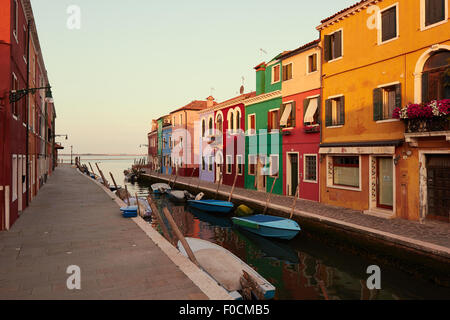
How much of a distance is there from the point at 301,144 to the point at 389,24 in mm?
7420

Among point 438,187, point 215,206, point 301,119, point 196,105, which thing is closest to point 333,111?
point 301,119

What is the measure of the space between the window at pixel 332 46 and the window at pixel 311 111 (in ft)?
7.51

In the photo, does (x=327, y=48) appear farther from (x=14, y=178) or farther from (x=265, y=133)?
(x=14, y=178)

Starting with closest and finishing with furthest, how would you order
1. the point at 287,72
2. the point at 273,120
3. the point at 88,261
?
the point at 88,261
the point at 287,72
the point at 273,120

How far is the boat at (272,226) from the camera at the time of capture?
1195 centimetres

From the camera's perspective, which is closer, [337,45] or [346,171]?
[346,171]

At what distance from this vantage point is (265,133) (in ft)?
71.3

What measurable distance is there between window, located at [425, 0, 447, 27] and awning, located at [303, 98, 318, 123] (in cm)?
639

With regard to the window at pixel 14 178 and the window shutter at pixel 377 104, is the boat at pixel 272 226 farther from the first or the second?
the window at pixel 14 178

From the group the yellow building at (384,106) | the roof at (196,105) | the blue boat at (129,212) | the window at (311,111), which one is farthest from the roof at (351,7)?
the roof at (196,105)

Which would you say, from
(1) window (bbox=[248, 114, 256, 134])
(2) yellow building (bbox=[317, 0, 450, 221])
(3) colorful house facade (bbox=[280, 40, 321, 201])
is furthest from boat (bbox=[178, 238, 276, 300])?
(1) window (bbox=[248, 114, 256, 134])
